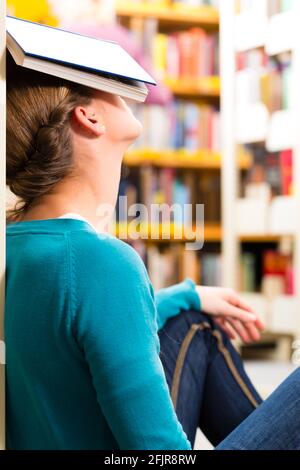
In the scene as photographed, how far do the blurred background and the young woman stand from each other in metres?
2.20

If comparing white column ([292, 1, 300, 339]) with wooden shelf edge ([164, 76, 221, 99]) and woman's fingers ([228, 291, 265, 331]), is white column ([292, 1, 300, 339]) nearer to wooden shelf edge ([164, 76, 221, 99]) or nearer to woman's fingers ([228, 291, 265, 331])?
wooden shelf edge ([164, 76, 221, 99])

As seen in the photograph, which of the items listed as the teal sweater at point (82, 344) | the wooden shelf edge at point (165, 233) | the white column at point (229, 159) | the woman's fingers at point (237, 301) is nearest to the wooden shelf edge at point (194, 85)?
the white column at point (229, 159)

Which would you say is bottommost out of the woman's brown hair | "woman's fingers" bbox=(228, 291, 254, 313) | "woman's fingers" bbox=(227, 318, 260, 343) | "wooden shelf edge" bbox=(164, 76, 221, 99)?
"woman's fingers" bbox=(227, 318, 260, 343)

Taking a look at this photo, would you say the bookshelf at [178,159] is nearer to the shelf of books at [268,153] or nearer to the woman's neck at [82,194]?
the shelf of books at [268,153]

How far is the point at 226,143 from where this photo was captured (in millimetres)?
3250

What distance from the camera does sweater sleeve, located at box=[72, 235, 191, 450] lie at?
2.11 ft

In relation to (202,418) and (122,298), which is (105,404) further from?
(202,418)

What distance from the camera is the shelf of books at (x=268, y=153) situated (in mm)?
3016

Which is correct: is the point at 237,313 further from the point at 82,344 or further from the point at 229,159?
the point at 229,159

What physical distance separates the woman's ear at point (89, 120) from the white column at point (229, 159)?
8.19ft

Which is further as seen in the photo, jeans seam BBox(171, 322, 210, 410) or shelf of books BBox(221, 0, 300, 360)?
shelf of books BBox(221, 0, 300, 360)

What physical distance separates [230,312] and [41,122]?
48cm

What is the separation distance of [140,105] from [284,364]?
4.34 ft

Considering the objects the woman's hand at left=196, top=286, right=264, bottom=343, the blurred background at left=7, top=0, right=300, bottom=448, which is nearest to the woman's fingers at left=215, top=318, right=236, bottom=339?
the woman's hand at left=196, top=286, right=264, bottom=343
